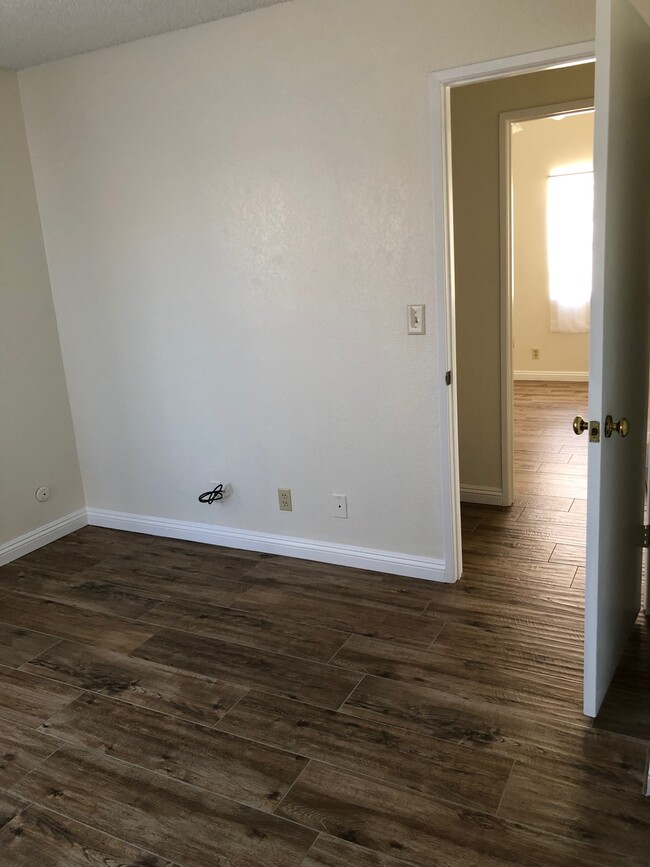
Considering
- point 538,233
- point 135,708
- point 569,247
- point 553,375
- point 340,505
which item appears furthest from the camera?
point 553,375

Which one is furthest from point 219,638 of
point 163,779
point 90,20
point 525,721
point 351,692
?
point 90,20

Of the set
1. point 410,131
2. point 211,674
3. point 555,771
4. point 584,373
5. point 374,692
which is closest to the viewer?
point 555,771

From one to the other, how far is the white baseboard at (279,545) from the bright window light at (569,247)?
15.7 feet

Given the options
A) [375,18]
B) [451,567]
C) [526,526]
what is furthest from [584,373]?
[375,18]

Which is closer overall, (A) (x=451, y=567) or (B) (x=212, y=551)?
(A) (x=451, y=567)

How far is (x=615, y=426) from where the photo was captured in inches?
77.9

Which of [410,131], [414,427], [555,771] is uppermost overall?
[410,131]

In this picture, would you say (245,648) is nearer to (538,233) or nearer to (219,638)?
(219,638)

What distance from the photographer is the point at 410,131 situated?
2705mm

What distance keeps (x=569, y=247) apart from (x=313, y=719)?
19.9 feet

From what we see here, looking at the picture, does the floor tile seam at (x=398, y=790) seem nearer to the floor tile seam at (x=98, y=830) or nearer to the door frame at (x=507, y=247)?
the floor tile seam at (x=98, y=830)

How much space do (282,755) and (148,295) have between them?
7.47 ft

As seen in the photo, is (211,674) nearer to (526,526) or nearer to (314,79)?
(526,526)

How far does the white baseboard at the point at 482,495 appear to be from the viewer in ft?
13.1
